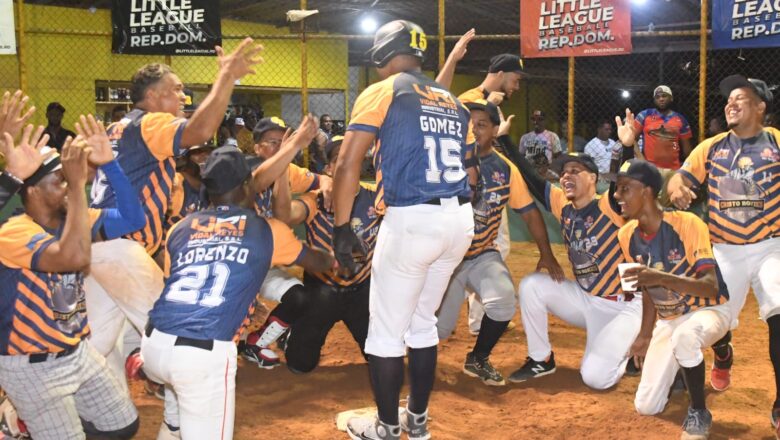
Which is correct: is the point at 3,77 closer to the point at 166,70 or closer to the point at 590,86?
the point at 166,70

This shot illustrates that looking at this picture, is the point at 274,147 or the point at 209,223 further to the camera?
the point at 274,147

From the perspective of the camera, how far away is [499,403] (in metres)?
5.49

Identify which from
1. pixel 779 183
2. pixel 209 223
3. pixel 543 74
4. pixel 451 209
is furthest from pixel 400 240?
pixel 543 74

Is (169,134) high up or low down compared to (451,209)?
up

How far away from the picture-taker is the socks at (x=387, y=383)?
4.38 meters

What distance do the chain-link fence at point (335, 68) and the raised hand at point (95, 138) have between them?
8682 millimetres

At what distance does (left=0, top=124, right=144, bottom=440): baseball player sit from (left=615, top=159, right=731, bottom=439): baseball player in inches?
119

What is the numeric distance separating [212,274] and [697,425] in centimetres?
298

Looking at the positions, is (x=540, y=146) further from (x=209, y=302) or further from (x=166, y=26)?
(x=209, y=302)

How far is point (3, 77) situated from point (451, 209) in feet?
46.6

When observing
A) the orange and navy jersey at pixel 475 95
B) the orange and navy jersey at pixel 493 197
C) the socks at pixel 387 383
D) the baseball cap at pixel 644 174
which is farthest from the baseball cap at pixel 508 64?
the socks at pixel 387 383

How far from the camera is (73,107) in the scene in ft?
54.4

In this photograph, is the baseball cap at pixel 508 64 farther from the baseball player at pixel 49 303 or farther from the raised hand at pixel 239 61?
the baseball player at pixel 49 303

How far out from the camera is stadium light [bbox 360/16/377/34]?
760 inches
